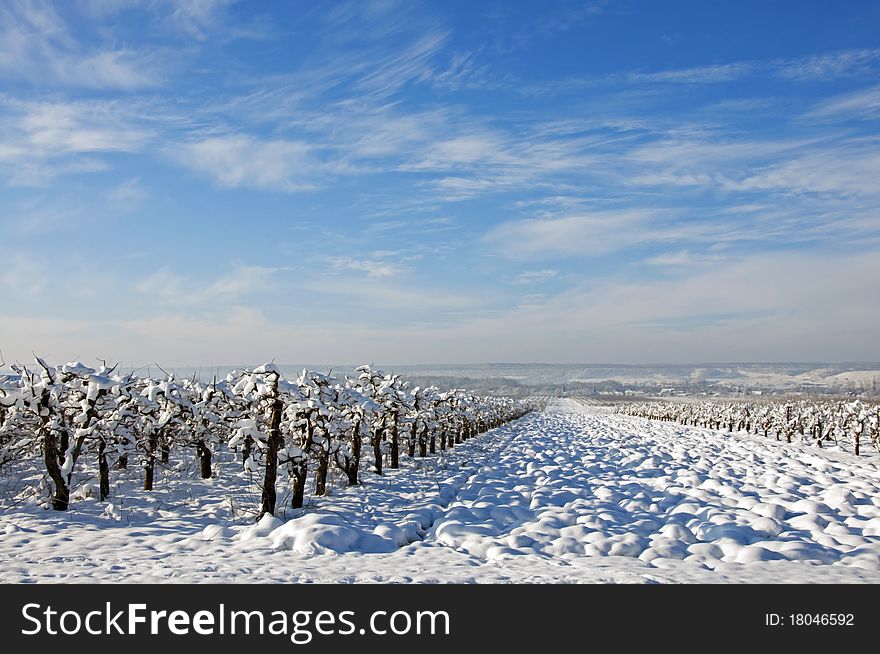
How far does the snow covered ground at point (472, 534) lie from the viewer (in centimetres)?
725

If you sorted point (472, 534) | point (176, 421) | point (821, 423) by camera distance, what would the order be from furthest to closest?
point (821, 423) < point (176, 421) < point (472, 534)

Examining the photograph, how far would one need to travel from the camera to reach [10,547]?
27.6 feet

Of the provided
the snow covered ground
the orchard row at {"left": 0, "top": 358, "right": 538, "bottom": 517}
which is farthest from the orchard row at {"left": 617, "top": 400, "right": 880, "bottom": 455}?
the orchard row at {"left": 0, "top": 358, "right": 538, "bottom": 517}

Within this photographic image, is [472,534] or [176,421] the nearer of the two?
[472,534]

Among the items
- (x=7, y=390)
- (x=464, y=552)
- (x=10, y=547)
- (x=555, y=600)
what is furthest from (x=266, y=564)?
(x=7, y=390)

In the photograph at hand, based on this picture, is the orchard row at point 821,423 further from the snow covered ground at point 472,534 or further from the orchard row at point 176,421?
the orchard row at point 176,421

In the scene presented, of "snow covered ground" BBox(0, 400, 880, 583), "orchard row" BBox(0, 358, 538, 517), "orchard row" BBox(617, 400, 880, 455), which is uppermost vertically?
"orchard row" BBox(0, 358, 538, 517)

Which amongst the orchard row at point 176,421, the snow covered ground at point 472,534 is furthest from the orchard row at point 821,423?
the orchard row at point 176,421

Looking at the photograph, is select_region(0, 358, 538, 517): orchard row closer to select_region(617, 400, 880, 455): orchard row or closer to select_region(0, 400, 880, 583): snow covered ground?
select_region(0, 400, 880, 583): snow covered ground

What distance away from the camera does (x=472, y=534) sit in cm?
951

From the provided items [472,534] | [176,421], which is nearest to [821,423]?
[472,534]

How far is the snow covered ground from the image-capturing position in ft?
23.8

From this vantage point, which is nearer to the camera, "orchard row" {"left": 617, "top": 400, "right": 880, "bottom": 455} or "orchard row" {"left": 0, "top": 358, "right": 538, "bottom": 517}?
"orchard row" {"left": 0, "top": 358, "right": 538, "bottom": 517}

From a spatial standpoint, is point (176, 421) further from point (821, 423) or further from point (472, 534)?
point (821, 423)
